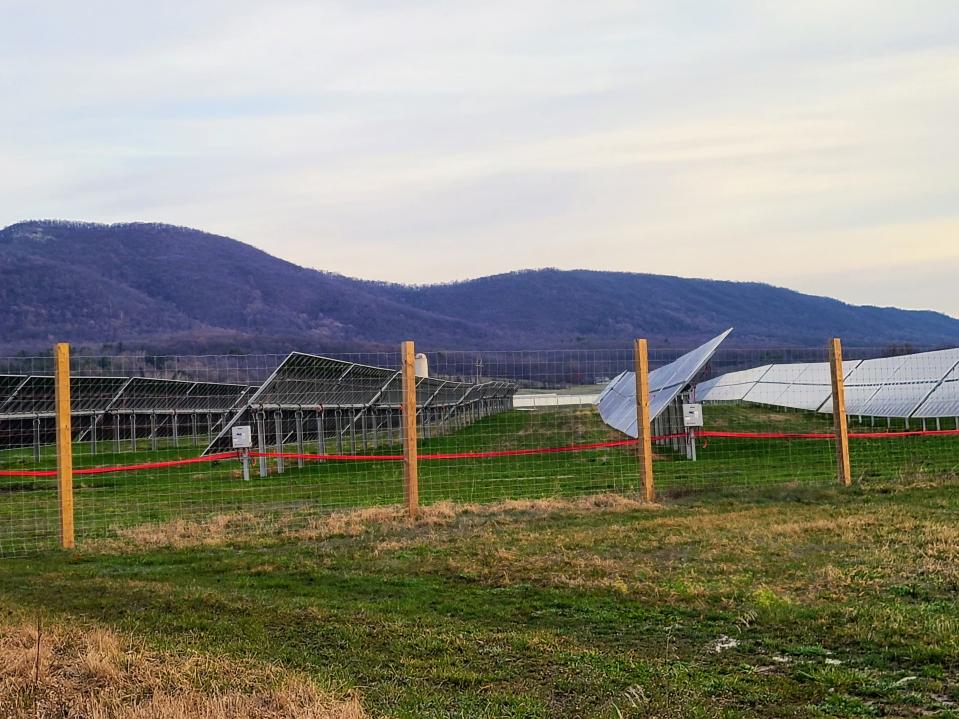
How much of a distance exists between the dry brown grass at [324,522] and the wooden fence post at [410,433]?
0.67 ft

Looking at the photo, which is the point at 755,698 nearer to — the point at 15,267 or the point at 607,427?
the point at 607,427

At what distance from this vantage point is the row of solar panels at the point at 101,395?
90.0 ft

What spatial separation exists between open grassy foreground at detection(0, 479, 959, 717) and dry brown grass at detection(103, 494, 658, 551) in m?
0.08

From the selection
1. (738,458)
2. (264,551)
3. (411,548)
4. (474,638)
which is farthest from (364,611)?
(738,458)

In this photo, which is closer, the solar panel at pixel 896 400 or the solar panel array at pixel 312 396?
the solar panel array at pixel 312 396

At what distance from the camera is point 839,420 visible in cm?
1290

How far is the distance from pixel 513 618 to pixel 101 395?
89.8 ft

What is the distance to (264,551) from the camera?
30.6ft

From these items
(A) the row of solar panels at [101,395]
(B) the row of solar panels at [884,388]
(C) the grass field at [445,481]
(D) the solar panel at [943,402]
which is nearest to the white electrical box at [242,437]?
(C) the grass field at [445,481]

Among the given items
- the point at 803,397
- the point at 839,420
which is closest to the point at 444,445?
the point at 803,397

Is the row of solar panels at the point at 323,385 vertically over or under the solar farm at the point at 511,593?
over

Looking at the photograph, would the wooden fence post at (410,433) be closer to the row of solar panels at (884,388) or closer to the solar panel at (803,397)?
the row of solar panels at (884,388)

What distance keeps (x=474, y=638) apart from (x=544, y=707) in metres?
1.33

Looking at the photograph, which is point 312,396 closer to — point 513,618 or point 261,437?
point 261,437
